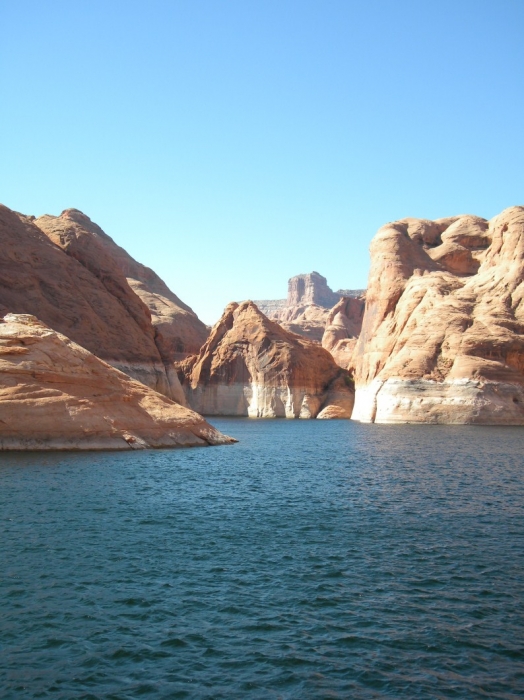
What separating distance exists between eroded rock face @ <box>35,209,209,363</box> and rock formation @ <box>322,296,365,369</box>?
31573 mm

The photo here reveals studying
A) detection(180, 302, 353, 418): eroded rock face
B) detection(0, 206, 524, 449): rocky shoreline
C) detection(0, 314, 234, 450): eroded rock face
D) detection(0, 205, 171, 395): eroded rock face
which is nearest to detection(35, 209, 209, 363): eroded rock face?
detection(0, 206, 524, 449): rocky shoreline

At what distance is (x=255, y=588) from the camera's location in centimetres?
1576

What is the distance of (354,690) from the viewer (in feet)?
36.4

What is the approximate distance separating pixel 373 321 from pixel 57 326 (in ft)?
169

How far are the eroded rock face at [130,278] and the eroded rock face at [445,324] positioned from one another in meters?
29.3

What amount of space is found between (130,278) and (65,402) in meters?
134

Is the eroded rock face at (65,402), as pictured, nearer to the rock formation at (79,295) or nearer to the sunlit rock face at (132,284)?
the rock formation at (79,295)

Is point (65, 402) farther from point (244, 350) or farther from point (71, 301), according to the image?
point (244, 350)

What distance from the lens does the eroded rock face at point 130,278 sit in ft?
286

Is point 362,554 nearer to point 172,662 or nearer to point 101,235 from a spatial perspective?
point 172,662

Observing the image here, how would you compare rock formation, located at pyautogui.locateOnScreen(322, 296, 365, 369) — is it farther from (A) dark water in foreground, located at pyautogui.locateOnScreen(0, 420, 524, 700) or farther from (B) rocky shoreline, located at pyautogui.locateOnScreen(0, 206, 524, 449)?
(A) dark water in foreground, located at pyautogui.locateOnScreen(0, 420, 524, 700)

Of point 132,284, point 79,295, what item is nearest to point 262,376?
point 79,295

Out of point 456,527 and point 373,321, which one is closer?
point 456,527

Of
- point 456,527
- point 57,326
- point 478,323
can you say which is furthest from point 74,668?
point 478,323
